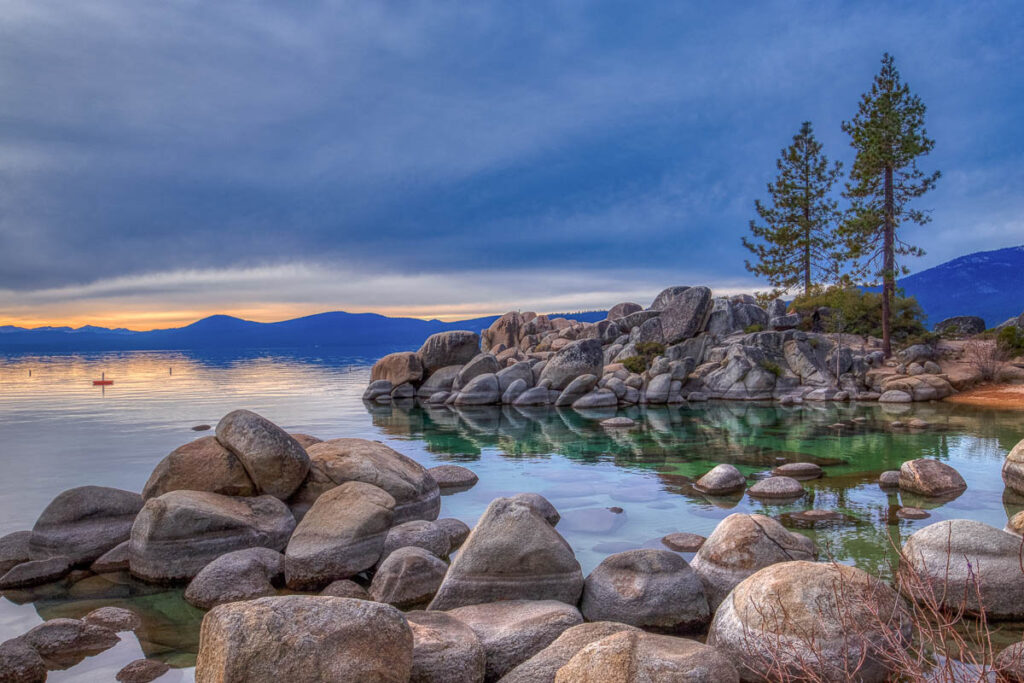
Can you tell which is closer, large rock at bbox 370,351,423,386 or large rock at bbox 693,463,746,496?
large rock at bbox 693,463,746,496

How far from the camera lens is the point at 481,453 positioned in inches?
895

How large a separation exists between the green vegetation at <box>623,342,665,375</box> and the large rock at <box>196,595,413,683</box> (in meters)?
36.9

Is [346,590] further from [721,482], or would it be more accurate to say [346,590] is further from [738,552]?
[721,482]

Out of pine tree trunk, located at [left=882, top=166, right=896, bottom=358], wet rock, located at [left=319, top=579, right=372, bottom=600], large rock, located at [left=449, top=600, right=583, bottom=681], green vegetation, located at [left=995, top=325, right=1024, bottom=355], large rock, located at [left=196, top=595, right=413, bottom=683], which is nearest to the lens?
large rock, located at [left=196, top=595, right=413, bottom=683]

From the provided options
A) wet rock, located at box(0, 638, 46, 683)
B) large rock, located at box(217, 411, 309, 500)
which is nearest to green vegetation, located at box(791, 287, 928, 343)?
large rock, located at box(217, 411, 309, 500)

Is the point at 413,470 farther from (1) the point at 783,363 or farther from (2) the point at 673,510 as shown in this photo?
(1) the point at 783,363

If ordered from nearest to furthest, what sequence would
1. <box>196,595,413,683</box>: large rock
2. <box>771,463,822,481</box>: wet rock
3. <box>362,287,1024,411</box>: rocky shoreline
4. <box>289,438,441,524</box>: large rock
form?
<box>196,595,413,683</box>: large rock < <box>289,438,441,524</box>: large rock < <box>771,463,822,481</box>: wet rock < <box>362,287,1024,411</box>: rocky shoreline

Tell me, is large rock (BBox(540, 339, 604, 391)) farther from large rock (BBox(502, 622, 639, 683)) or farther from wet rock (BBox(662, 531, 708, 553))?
large rock (BBox(502, 622, 639, 683))

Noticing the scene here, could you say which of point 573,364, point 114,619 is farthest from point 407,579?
point 573,364

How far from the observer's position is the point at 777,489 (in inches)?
584

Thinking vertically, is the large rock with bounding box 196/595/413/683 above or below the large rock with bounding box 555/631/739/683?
above

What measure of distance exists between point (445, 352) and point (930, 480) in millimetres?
32396

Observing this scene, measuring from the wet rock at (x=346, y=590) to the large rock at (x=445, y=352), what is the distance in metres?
34.6

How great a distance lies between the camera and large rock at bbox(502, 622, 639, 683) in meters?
5.93
